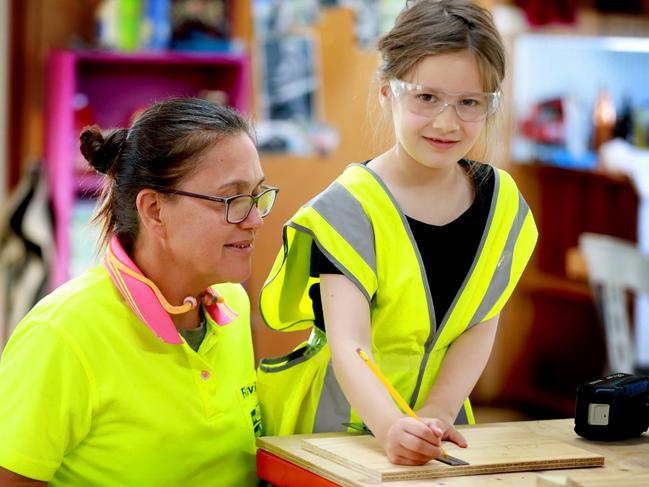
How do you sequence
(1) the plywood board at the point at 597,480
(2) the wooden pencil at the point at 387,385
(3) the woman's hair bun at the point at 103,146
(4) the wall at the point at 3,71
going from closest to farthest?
1. (1) the plywood board at the point at 597,480
2. (2) the wooden pencil at the point at 387,385
3. (3) the woman's hair bun at the point at 103,146
4. (4) the wall at the point at 3,71

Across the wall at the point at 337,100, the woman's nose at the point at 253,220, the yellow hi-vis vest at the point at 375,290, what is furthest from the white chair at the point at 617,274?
the woman's nose at the point at 253,220

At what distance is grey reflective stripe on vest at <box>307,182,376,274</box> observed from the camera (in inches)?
62.9

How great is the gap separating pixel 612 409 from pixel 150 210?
73cm

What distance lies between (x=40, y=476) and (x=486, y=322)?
692mm

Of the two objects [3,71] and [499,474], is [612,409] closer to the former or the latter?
[499,474]

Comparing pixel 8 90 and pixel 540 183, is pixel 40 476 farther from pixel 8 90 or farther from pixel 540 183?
pixel 540 183

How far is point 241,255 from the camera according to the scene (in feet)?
5.40

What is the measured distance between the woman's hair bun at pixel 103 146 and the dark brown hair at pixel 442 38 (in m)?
0.41

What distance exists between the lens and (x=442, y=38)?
5.18 feet

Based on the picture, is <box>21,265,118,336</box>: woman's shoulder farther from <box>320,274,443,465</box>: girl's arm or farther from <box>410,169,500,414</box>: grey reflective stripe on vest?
<box>410,169,500,414</box>: grey reflective stripe on vest

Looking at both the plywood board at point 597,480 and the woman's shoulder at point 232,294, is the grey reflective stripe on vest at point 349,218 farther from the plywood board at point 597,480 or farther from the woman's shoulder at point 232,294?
the plywood board at point 597,480

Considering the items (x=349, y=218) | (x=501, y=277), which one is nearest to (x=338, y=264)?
(x=349, y=218)

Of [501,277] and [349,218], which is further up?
[349,218]

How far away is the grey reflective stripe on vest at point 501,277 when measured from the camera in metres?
1.70
